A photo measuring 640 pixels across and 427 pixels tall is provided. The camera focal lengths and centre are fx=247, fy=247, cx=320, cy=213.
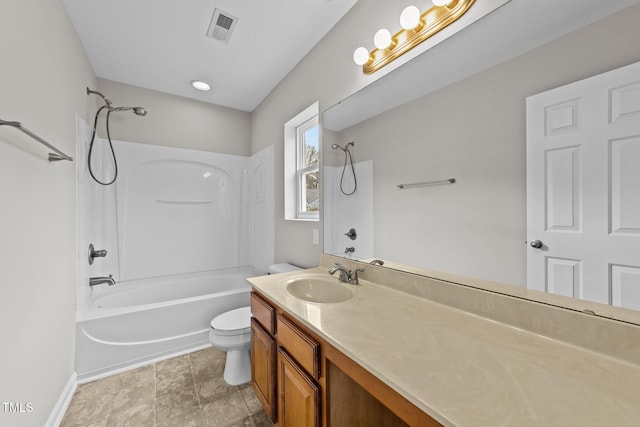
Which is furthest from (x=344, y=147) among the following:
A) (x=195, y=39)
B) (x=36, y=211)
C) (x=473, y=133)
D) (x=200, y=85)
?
(x=200, y=85)

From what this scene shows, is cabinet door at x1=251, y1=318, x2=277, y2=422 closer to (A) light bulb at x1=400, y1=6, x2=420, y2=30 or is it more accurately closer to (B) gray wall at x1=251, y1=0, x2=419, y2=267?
(B) gray wall at x1=251, y1=0, x2=419, y2=267

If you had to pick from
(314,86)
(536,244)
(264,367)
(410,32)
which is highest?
(314,86)

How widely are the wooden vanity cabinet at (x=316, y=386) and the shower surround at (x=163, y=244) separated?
53.7 inches

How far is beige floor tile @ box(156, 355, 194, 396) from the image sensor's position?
1.73 m

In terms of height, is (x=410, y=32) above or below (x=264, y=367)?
above

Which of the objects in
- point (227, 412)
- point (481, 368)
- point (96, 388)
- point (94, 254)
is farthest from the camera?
point (94, 254)

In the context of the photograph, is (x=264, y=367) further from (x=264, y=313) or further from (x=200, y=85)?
(x=200, y=85)

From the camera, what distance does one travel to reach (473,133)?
0.97m

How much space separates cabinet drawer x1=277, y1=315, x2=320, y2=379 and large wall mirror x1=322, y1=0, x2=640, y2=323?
60 cm

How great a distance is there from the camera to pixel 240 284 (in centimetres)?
309

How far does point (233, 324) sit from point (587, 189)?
6.71 feet

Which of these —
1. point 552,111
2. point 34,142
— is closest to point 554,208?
point 552,111

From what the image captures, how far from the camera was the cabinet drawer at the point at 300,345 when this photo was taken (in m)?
0.90

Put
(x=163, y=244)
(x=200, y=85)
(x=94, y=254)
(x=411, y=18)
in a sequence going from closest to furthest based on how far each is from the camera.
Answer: (x=411, y=18) → (x=94, y=254) → (x=200, y=85) → (x=163, y=244)
